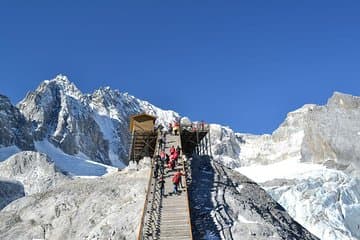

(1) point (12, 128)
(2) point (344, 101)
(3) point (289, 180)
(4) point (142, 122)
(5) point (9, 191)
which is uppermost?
(1) point (12, 128)

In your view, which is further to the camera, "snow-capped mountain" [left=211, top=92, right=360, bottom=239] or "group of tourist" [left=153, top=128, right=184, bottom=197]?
"snow-capped mountain" [left=211, top=92, right=360, bottom=239]

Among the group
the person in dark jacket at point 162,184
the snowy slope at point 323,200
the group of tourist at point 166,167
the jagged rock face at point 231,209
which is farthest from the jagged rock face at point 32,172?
the person in dark jacket at point 162,184

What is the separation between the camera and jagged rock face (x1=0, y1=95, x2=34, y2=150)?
567 feet

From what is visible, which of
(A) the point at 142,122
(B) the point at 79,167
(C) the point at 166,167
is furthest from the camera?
(B) the point at 79,167

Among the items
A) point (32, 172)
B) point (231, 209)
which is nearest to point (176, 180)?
point (231, 209)

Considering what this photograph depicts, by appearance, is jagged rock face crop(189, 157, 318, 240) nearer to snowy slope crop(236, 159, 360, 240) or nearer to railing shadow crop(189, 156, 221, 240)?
railing shadow crop(189, 156, 221, 240)

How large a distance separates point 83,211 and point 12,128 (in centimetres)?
14757

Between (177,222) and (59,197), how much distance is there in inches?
530

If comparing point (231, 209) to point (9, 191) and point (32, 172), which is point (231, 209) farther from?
point (32, 172)

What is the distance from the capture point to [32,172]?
11794cm

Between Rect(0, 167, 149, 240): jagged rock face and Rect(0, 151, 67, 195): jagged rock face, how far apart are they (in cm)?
7099

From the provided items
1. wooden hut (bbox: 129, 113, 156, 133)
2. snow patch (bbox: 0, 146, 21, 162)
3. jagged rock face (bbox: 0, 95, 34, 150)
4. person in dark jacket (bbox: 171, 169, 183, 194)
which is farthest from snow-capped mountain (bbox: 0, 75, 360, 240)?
wooden hut (bbox: 129, 113, 156, 133)

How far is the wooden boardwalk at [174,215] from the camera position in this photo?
28703 millimetres

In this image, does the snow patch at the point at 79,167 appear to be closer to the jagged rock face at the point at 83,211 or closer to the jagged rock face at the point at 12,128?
the jagged rock face at the point at 12,128
